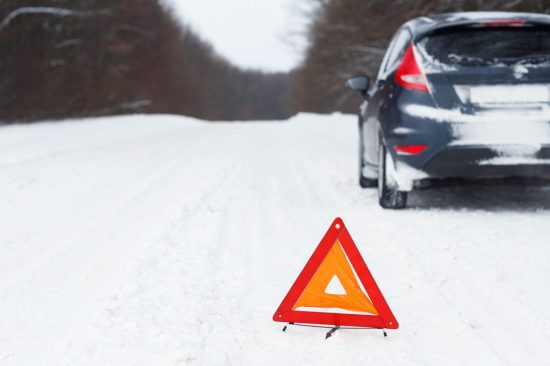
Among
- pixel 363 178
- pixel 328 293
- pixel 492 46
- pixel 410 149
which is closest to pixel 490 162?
pixel 410 149

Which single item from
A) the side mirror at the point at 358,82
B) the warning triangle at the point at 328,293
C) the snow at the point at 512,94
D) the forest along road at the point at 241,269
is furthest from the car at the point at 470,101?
the warning triangle at the point at 328,293

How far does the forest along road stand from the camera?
2996mm

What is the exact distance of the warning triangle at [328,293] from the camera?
126 inches

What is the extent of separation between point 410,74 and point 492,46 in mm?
747

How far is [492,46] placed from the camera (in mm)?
5859

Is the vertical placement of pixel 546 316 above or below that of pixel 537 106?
below

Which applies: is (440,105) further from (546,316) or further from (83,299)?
(83,299)

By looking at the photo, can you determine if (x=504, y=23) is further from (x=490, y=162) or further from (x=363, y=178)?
(x=363, y=178)

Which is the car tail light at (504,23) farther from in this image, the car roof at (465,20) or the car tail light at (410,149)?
the car tail light at (410,149)

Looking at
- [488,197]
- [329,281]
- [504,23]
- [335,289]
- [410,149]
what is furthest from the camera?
[488,197]

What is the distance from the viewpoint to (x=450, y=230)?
17.8 ft

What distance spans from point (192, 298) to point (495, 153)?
3.23 meters

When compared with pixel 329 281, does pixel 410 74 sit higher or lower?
higher

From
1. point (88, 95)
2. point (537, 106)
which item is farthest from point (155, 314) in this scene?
point (88, 95)
